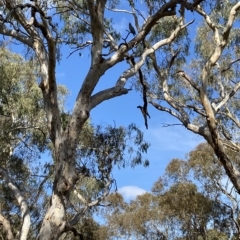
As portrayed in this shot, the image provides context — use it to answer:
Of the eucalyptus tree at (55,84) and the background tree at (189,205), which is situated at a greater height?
the background tree at (189,205)

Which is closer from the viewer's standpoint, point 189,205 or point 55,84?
point 55,84

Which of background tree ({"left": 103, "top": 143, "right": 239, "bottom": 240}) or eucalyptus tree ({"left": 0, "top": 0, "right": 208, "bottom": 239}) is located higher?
background tree ({"left": 103, "top": 143, "right": 239, "bottom": 240})

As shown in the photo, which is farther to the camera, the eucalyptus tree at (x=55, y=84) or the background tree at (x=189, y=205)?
the background tree at (x=189, y=205)

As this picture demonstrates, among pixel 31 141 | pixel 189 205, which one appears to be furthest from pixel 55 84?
pixel 189 205

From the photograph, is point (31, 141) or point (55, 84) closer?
point (55, 84)

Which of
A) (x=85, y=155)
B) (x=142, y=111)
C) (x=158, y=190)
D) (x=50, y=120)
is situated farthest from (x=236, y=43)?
(x=158, y=190)

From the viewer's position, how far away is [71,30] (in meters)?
8.34

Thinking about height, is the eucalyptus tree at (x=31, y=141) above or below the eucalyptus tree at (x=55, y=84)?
above

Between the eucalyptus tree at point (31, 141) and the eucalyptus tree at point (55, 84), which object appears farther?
the eucalyptus tree at point (31, 141)

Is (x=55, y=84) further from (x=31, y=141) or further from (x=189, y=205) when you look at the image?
(x=189, y=205)

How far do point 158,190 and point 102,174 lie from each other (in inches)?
303

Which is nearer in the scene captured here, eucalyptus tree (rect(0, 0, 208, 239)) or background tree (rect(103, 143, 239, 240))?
eucalyptus tree (rect(0, 0, 208, 239))

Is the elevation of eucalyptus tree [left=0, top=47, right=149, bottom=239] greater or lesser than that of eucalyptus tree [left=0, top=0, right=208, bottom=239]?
Result: greater

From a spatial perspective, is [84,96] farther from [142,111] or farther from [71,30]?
[71,30]
